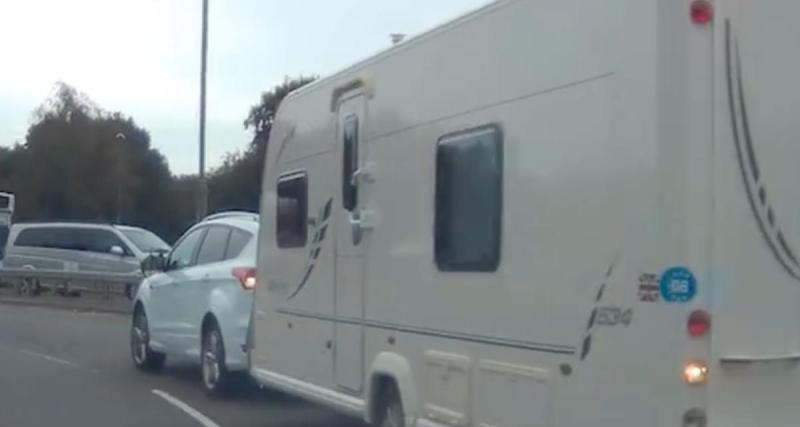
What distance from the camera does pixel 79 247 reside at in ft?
126

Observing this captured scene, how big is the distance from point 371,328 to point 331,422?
380cm

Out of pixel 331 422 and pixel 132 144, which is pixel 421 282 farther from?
pixel 132 144

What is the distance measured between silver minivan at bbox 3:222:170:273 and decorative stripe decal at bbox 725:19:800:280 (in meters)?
28.9

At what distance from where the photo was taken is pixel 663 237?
25.1 feet

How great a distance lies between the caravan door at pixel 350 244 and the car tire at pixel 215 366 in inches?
174

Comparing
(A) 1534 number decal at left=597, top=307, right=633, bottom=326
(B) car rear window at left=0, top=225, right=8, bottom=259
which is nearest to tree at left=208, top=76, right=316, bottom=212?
(B) car rear window at left=0, top=225, right=8, bottom=259

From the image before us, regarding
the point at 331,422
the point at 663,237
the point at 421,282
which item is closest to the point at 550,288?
the point at 663,237

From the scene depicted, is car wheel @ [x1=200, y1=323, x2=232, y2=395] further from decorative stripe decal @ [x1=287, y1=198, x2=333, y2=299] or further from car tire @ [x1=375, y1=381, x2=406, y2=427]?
car tire @ [x1=375, y1=381, x2=406, y2=427]

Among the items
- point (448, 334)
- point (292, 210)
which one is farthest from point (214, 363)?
point (448, 334)

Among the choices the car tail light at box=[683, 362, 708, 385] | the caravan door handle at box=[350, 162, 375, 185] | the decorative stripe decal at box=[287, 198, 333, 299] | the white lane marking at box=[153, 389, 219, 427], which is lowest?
→ the white lane marking at box=[153, 389, 219, 427]

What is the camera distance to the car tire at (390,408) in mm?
10648

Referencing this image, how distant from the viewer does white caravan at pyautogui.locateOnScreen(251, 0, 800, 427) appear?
7.62 meters

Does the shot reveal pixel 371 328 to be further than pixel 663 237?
Yes

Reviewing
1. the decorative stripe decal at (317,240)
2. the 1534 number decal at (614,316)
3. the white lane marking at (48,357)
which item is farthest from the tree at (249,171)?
the 1534 number decal at (614,316)
